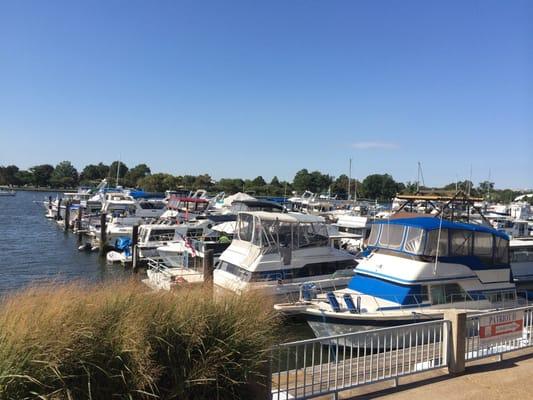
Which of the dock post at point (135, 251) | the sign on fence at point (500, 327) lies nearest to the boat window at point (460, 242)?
the sign on fence at point (500, 327)

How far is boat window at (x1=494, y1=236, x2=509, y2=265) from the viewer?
58.1 ft

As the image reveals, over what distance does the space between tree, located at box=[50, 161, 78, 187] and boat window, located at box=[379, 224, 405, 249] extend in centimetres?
18922

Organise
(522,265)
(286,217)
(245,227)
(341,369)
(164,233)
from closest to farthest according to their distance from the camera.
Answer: (341,369) < (286,217) < (245,227) < (522,265) < (164,233)

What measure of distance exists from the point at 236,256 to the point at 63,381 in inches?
635

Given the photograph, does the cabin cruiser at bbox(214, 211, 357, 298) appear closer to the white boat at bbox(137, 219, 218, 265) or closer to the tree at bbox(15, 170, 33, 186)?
the white boat at bbox(137, 219, 218, 265)

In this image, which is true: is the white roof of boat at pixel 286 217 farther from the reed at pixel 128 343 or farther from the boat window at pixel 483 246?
the reed at pixel 128 343

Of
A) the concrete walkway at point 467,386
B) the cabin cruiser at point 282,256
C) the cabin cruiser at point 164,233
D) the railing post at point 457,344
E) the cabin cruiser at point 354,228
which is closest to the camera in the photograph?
the concrete walkway at point 467,386

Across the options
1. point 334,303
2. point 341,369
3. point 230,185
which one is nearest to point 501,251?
point 334,303

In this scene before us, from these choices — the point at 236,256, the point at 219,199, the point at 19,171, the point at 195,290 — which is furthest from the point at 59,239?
the point at 19,171

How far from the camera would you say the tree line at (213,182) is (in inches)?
5084

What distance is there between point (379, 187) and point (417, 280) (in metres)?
155

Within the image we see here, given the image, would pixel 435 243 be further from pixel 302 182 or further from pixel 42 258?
pixel 302 182

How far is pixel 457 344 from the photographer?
8.65 meters

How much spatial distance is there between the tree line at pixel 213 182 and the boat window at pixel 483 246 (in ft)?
244
